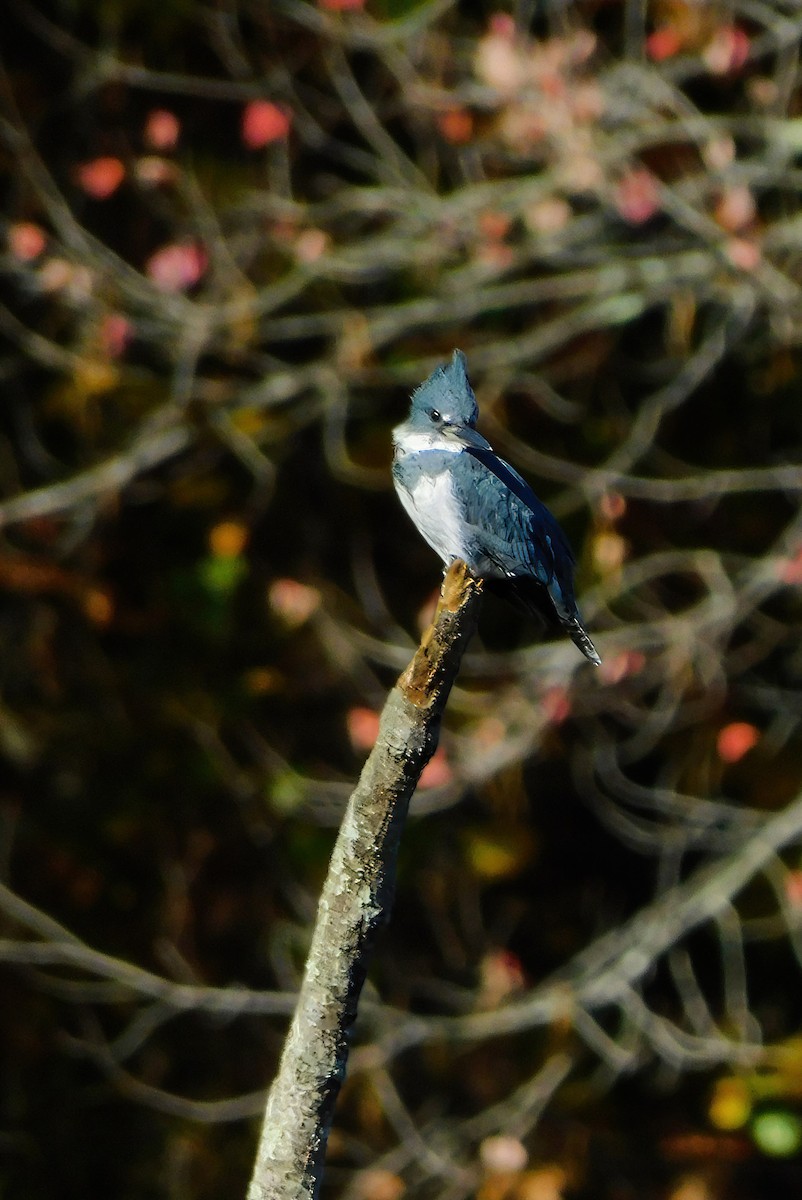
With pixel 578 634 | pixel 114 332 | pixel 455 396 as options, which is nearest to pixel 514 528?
pixel 578 634

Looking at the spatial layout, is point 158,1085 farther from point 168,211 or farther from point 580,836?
point 168,211

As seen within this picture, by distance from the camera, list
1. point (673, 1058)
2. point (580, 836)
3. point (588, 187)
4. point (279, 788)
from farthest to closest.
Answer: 1. point (580, 836)
2. point (279, 788)
3. point (673, 1058)
4. point (588, 187)

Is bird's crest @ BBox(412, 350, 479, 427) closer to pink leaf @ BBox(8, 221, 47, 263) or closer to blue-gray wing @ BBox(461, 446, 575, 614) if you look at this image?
blue-gray wing @ BBox(461, 446, 575, 614)

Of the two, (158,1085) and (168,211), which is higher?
(168,211)

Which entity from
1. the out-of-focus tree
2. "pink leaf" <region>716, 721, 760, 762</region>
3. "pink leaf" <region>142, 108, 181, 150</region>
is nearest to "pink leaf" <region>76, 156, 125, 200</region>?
the out-of-focus tree

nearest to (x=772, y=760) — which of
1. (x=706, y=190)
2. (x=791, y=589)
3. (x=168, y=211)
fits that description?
(x=791, y=589)

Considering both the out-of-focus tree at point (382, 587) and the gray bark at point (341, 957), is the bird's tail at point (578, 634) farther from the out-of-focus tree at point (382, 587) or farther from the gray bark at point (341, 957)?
the out-of-focus tree at point (382, 587)

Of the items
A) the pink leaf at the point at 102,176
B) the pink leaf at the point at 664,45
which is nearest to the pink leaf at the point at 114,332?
the pink leaf at the point at 102,176

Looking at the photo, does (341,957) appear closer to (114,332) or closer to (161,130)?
(114,332)
